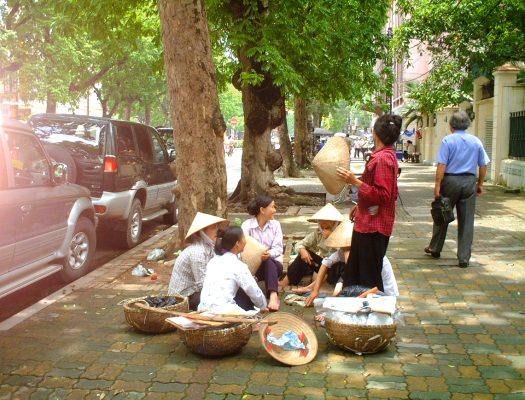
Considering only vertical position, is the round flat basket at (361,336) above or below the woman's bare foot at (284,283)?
above

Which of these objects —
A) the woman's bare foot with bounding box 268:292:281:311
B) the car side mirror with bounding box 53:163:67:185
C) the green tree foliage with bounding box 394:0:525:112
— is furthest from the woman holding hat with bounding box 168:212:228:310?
the green tree foliage with bounding box 394:0:525:112

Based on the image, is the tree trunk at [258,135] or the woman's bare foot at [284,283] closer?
the woman's bare foot at [284,283]

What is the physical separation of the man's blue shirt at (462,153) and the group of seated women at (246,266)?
195 cm

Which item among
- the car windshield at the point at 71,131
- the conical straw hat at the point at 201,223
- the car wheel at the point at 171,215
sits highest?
the car windshield at the point at 71,131

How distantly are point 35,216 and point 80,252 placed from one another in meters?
1.42

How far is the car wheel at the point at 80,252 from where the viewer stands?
7.22 metres

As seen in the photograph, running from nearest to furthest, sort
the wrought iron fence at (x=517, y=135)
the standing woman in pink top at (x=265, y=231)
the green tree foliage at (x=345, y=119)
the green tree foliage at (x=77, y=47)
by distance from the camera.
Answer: the standing woman in pink top at (x=265, y=231)
the green tree foliage at (x=77, y=47)
the wrought iron fence at (x=517, y=135)
the green tree foliage at (x=345, y=119)

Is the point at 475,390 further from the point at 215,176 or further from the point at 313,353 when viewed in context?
the point at 215,176

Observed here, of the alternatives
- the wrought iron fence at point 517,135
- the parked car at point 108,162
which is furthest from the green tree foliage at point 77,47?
the wrought iron fence at point 517,135

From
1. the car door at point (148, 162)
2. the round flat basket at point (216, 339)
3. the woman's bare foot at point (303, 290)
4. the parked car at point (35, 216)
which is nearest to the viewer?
the round flat basket at point (216, 339)

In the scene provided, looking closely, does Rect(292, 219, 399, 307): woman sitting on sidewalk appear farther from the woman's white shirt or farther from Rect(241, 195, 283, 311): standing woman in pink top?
the woman's white shirt

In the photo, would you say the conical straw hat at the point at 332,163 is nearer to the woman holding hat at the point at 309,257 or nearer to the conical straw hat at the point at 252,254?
the woman holding hat at the point at 309,257

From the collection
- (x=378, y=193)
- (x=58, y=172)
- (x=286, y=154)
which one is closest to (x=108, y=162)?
(x=58, y=172)

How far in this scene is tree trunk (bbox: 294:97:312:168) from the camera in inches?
1068
